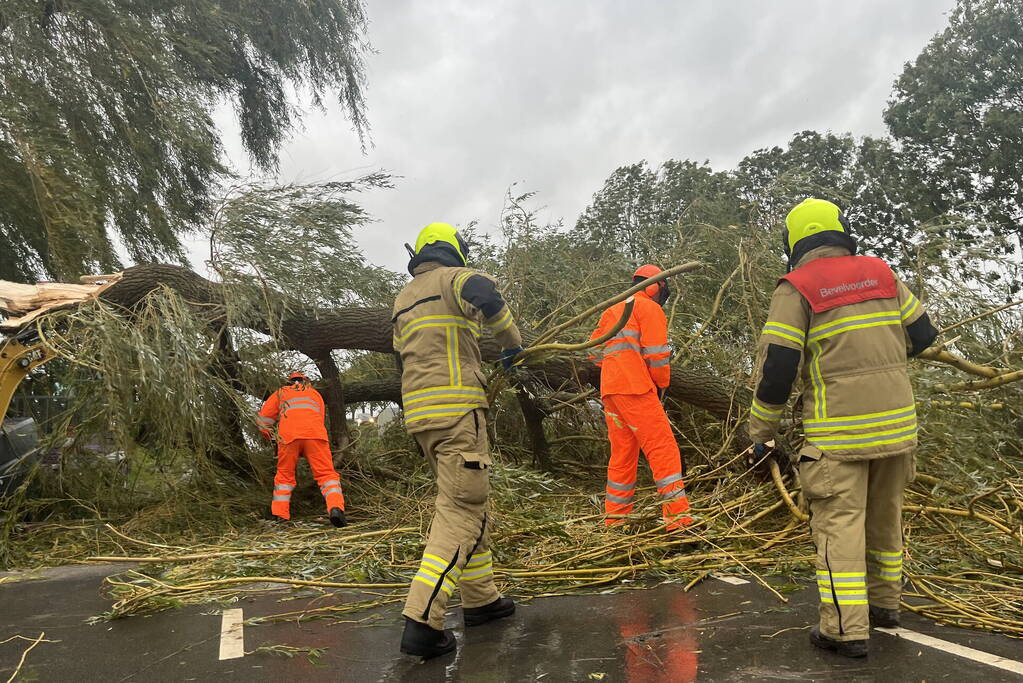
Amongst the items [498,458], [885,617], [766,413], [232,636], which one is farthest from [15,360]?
[885,617]

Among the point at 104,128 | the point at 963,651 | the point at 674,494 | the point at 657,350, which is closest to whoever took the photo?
the point at 963,651

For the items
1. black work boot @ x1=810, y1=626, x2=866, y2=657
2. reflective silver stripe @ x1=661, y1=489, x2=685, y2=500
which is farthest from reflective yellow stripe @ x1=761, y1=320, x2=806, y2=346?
reflective silver stripe @ x1=661, y1=489, x2=685, y2=500

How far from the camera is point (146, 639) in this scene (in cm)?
361

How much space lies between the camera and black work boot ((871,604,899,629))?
3.13m

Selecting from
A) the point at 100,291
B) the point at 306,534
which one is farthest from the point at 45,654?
the point at 100,291

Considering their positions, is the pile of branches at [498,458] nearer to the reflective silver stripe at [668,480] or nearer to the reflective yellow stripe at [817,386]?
the reflective silver stripe at [668,480]

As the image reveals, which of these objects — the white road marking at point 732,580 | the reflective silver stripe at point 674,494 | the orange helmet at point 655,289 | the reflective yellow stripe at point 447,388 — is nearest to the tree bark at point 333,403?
the orange helmet at point 655,289

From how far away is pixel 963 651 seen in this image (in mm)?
2811

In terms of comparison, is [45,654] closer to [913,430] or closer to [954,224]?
[913,430]

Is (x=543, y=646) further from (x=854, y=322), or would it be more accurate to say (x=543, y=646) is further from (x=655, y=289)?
(x=655, y=289)

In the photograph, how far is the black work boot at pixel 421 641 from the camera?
10.1 ft

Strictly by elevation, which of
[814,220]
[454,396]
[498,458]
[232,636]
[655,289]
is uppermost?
[655,289]

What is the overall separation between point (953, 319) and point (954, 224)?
0.72 meters

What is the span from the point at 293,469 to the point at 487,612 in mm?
3254
